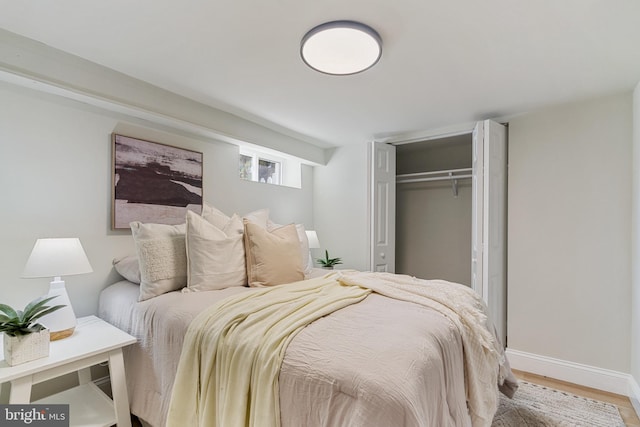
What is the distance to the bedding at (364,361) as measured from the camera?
0.96m

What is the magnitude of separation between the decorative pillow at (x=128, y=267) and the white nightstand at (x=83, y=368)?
331 mm

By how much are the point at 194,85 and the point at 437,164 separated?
10.2ft

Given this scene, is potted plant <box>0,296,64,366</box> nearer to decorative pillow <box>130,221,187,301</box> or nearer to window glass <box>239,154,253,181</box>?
decorative pillow <box>130,221,187,301</box>

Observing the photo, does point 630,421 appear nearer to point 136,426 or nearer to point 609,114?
point 609,114

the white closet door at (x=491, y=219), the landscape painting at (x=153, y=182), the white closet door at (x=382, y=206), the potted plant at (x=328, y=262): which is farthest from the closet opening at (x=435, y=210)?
the landscape painting at (x=153, y=182)

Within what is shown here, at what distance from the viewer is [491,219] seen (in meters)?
2.71

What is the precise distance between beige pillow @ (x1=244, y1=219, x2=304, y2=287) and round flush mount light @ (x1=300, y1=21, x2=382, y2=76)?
3.91 ft

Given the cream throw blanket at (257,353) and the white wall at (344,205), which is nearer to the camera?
the cream throw blanket at (257,353)

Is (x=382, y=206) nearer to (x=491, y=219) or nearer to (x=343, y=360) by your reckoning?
A: (x=491, y=219)

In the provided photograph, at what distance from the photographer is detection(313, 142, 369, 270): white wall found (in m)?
3.87

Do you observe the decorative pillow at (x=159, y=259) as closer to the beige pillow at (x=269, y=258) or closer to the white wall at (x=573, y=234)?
the beige pillow at (x=269, y=258)

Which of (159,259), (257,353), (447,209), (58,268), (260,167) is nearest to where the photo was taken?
(257,353)

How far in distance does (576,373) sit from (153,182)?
3.74 m

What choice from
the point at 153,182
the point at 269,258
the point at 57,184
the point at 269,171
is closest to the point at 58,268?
the point at 57,184
